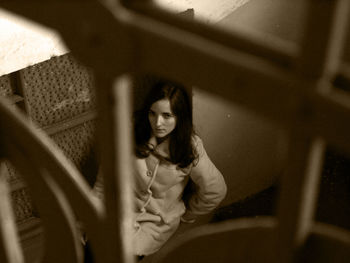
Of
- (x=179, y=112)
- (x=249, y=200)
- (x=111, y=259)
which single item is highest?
(x=111, y=259)

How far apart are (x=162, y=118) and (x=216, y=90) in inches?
76.0

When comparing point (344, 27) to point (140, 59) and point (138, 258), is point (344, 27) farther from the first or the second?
point (138, 258)

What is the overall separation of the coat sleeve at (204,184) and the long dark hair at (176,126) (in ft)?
0.27

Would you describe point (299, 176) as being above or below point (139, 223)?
above

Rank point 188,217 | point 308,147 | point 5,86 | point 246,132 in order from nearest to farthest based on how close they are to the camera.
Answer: point 308,147
point 5,86
point 188,217
point 246,132

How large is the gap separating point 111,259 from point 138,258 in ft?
6.58

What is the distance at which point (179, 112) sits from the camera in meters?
2.26

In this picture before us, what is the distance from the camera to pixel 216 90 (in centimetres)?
32

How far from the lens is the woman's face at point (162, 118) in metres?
2.24

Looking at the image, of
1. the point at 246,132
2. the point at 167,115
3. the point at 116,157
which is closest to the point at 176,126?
the point at 167,115

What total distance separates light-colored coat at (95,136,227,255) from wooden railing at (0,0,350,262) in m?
1.87

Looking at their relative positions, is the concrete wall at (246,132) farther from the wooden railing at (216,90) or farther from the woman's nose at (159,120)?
the wooden railing at (216,90)

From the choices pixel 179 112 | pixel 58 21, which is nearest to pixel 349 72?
pixel 58 21

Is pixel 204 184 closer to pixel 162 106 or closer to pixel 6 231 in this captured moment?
pixel 162 106
